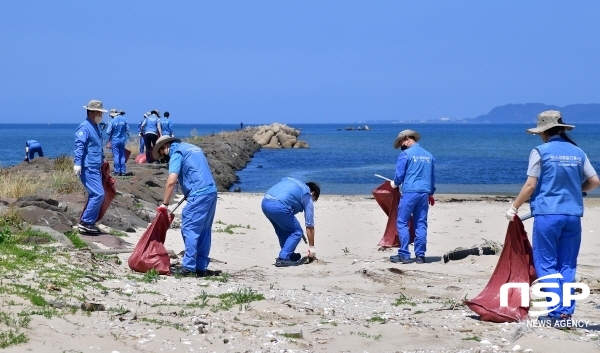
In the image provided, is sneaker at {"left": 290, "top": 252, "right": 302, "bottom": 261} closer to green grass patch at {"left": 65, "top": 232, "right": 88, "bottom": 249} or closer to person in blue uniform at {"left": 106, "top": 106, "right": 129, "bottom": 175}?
green grass patch at {"left": 65, "top": 232, "right": 88, "bottom": 249}

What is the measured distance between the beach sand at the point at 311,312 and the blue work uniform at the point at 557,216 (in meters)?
0.52

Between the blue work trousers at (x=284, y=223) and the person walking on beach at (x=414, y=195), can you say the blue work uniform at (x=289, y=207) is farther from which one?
the person walking on beach at (x=414, y=195)

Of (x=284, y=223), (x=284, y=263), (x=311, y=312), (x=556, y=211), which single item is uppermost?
(x=556, y=211)

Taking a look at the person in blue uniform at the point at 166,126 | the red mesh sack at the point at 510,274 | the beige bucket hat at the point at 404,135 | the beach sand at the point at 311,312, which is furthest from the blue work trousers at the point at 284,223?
the person in blue uniform at the point at 166,126

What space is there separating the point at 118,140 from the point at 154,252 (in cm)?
1209

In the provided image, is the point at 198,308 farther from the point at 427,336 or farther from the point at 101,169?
the point at 101,169

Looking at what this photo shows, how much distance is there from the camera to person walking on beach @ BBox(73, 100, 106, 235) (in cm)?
1219

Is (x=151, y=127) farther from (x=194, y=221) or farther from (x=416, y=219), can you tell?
(x=194, y=221)

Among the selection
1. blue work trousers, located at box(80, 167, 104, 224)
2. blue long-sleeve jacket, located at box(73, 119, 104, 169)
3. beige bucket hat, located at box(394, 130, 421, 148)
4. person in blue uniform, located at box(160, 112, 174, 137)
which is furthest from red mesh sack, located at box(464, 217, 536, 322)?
person in blue uniform, located at box(160, 112, 174, 137)

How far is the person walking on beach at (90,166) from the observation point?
40.0 feet

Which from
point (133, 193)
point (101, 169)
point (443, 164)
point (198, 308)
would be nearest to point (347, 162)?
point (443, 164)

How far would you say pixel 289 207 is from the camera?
37.3 feet

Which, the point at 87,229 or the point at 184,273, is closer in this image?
the point at 184,273

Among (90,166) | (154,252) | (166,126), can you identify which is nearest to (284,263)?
(154,252)
